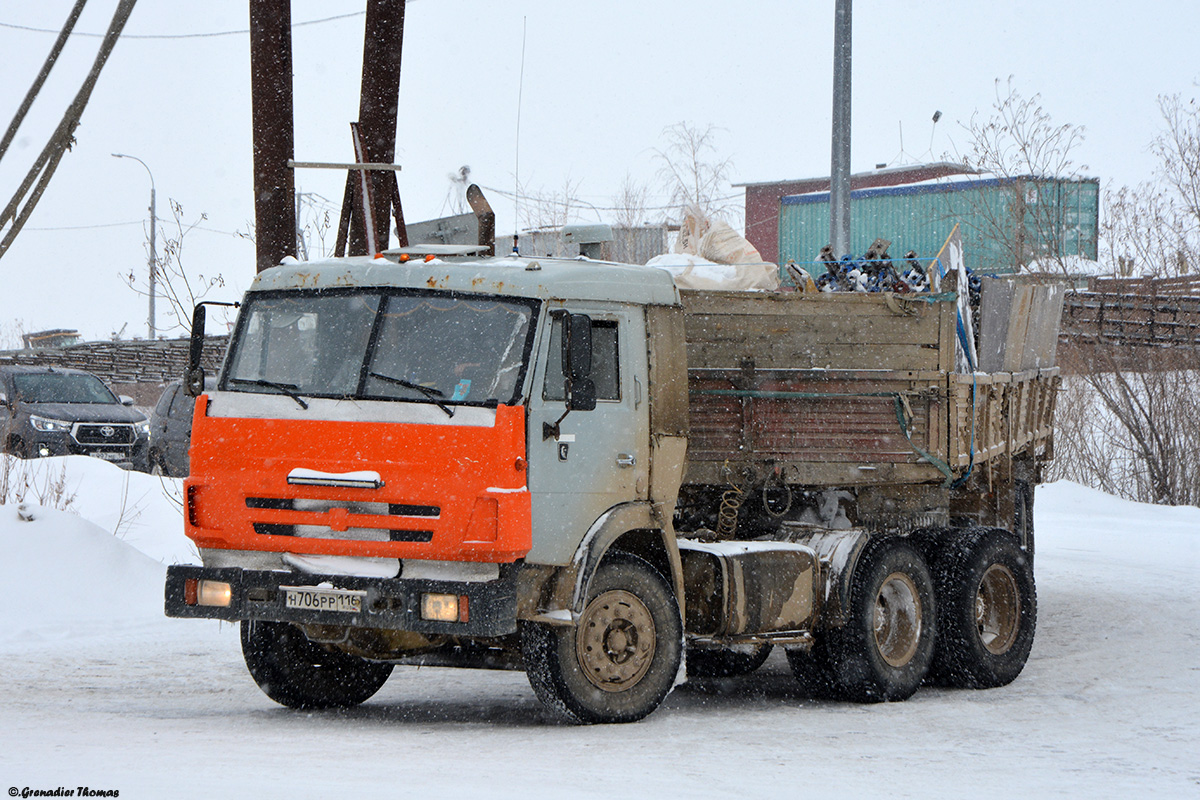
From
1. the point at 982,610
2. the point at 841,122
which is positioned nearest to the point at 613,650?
the point at 982,610

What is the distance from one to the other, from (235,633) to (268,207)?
342 cm

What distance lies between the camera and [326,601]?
675 cm

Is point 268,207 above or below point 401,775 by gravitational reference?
above

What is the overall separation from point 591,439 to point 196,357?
2.21m

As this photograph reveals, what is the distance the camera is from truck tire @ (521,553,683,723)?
7098mm

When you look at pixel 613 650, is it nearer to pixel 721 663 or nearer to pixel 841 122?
pixel 721 663

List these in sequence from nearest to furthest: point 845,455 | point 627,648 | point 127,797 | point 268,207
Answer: point 127,797, point 627,648, point 845,455, point 268,207

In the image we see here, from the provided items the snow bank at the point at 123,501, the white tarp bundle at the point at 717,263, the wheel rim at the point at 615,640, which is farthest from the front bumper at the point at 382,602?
the snow bank at the point at 123,501

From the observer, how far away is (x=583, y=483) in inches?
285

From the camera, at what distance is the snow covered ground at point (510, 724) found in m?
5.62

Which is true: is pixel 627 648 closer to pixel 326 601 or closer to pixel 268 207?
pixel 326 601

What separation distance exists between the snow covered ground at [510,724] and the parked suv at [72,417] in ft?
30.8

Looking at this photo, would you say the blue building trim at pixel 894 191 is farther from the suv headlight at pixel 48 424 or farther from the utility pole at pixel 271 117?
the utility pole at pixel 271 117

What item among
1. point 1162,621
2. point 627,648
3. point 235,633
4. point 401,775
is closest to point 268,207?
point 235,633
